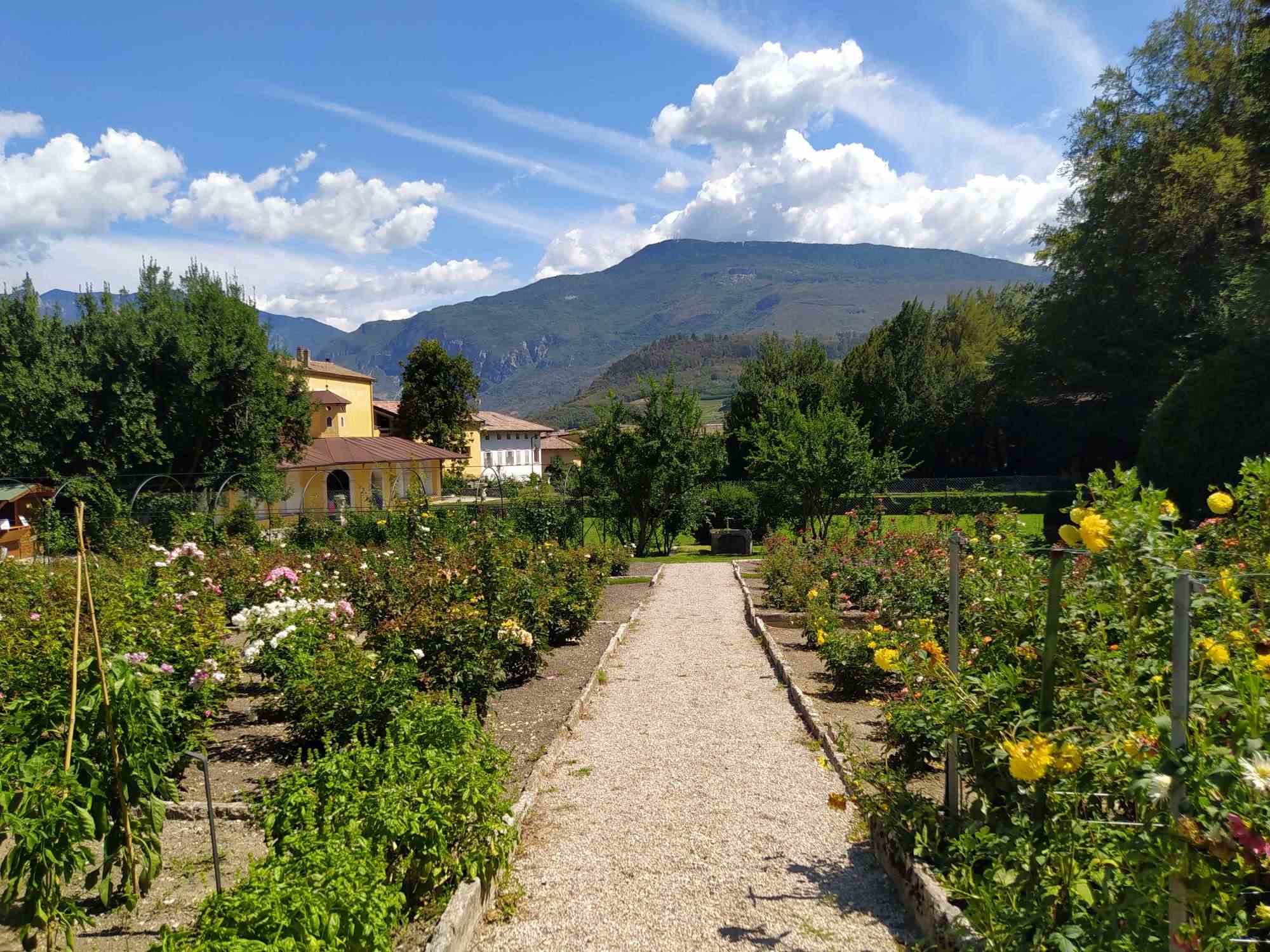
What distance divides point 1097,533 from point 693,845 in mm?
2756

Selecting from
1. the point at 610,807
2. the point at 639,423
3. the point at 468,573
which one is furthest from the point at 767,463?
the point at 610,807

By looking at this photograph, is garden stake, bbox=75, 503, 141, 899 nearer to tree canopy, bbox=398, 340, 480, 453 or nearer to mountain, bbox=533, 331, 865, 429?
tree canopy, bbox=398, 340, 480, 453

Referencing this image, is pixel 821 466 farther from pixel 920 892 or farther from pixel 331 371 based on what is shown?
pixel 331 371

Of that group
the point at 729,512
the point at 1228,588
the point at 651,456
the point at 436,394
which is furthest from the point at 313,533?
the point at 436,394

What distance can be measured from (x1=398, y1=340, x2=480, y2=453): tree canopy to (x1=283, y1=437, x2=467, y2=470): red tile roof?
551cm

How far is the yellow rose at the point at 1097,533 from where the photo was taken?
8.43ft

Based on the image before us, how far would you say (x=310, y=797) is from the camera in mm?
3312

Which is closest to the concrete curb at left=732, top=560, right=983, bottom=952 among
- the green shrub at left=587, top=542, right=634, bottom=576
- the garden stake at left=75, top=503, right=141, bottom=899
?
the garden stake at left=75, top=503, right=141, bottom=899

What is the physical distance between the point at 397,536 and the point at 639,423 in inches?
270

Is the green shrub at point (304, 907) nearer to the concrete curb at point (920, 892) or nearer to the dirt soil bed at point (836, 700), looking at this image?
the concrete curb at point (920, 892)

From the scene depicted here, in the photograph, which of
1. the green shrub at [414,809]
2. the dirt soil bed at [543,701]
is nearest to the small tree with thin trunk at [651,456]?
the dirt soil bed at [543,701]

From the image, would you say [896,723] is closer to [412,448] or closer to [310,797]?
[310,797]

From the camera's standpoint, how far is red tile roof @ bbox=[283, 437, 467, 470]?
3550 cm

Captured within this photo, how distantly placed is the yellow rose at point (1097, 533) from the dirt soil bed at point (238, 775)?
9.62 ft
